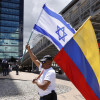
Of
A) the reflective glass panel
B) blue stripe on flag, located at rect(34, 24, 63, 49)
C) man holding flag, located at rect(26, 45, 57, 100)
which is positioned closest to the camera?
man holding flag, located at rect(26, 45, 57, 100)

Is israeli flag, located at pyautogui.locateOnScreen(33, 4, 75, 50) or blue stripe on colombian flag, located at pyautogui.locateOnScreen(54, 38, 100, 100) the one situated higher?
israeli flag, located at pyautogui.locateOnScreen(33, 4, 75, 50)

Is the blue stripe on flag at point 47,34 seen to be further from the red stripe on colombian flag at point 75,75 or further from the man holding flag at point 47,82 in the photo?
the man holding flag at point 47,82

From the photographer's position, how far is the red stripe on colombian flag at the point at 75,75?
10.0 ft

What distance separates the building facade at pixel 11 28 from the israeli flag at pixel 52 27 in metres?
93.8

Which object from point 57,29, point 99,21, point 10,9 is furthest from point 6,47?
point 57,29

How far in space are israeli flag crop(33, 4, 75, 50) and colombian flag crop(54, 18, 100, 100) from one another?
138cm

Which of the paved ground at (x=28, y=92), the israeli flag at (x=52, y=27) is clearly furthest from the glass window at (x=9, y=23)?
the israeli flag at (x=52, y=27)

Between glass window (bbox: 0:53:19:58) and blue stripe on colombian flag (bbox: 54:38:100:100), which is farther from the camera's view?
glass window (bbox: 0:53:19:58)

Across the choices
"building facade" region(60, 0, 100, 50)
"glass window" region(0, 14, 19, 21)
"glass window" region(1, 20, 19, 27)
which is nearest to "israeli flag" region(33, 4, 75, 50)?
"building facade" region(60, 0, 100, 50)

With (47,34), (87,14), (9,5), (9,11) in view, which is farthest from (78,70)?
(9,5)

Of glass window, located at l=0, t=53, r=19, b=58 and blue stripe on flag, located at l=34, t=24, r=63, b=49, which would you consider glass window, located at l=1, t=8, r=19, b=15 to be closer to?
glass window, located at l=0, t=53, r=19, b=58

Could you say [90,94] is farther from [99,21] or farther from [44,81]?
[99,21]

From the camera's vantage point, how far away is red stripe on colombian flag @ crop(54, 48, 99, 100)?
3059 mm

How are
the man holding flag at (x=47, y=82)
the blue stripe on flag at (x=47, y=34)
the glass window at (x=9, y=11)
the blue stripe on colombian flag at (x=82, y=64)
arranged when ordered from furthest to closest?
the glass window at (x=9, y=11)
the blue stripe on flag at (x=47, y=34)
the blue stripe on colombian flag at (x=82, y=64)
the man holding flag at (x=47, y=82)
